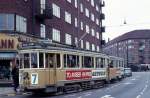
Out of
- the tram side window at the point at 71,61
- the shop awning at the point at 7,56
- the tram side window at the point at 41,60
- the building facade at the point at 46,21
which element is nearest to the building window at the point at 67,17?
the building facade at the point at 46,21

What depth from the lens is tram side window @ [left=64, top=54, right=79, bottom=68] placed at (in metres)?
30.3

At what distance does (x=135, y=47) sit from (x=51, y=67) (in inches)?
5761

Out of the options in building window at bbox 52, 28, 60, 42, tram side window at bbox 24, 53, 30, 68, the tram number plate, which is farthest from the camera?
building window at bbox 52, 28, 60, 42

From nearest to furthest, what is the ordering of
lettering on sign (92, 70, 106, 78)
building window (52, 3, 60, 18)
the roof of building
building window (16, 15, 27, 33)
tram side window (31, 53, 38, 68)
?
tram side window (31, 53, 38, 68), lettering on sign (92, 70, 106, 78), building window (16, 15, 27, 33), building window (52, 3, 60, 18), the roof of building

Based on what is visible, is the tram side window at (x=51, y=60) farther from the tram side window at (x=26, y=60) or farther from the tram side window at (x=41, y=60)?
the tram side window at (x=26, y=60)

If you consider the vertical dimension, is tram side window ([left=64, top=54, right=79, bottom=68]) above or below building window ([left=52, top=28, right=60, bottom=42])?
below

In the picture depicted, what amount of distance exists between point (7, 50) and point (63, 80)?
12.4 metres

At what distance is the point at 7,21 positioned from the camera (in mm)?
41469

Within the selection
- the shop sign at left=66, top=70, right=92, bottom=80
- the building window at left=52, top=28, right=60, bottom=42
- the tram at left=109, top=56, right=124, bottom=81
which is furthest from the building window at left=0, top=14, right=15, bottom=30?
the building window at left=52, top=28, right=60, bottom=42

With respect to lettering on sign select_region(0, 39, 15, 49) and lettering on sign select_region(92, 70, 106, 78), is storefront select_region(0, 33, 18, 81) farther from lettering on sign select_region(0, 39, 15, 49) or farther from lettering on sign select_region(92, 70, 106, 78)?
lettering on sign select_region(92, 70, 106, 78)

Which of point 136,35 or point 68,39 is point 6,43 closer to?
point 68,39

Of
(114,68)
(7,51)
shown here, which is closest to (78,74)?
(7,51)

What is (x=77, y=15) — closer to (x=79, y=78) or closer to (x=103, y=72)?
(x=103, y=72)

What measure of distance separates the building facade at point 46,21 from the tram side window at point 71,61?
3.53 m
